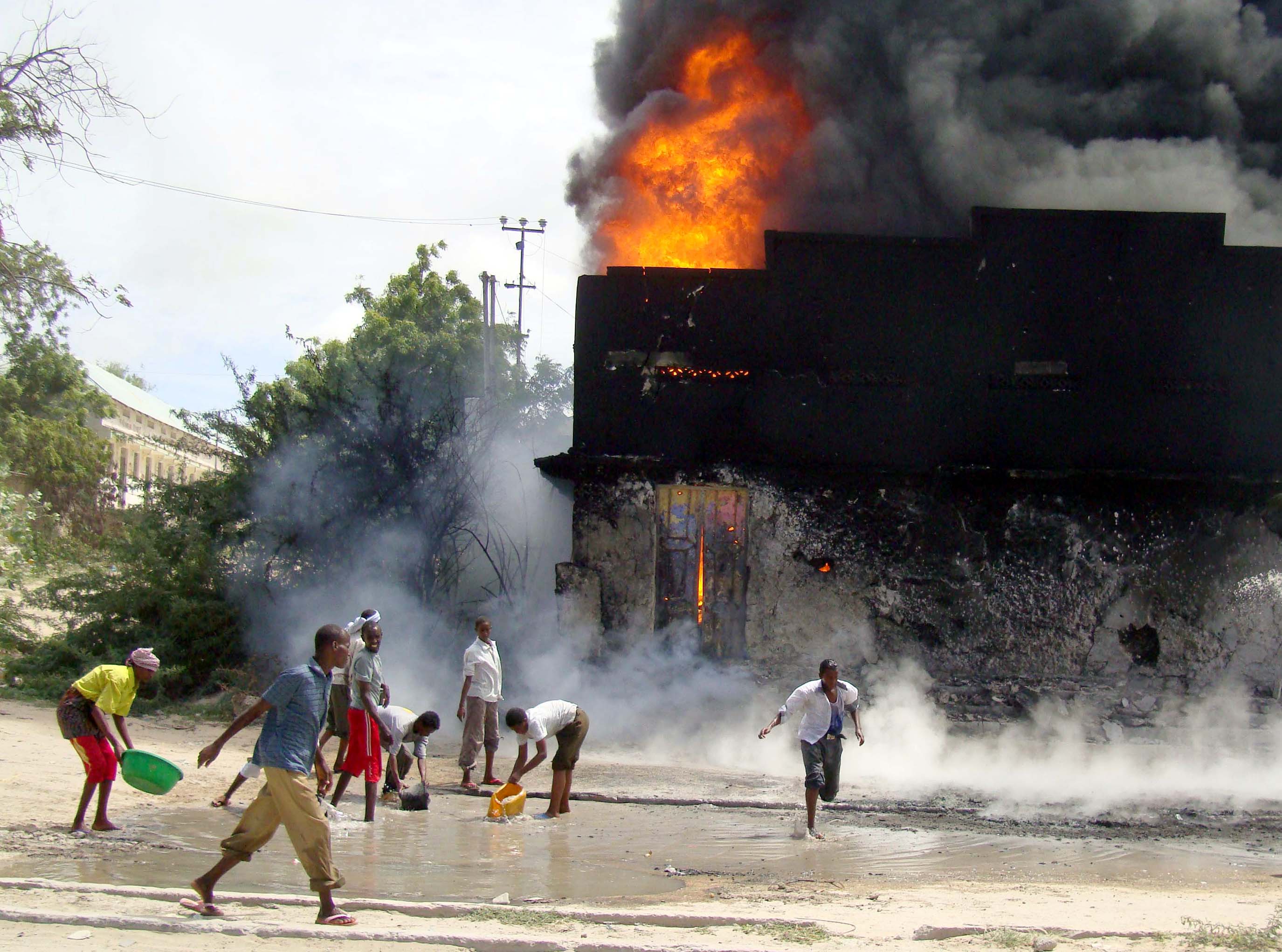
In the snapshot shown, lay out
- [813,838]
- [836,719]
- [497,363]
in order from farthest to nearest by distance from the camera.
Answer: [497,363]
[836,719]
[813,838]

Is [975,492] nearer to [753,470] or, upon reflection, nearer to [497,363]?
[753,470]

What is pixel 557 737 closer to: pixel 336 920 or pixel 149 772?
pixel 149 772

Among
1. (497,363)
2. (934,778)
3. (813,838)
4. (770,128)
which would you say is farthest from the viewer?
(497,363)

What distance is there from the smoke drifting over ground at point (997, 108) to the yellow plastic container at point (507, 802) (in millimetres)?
10174

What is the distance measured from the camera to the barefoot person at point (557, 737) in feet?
32.5

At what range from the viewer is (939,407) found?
15898 millimetres

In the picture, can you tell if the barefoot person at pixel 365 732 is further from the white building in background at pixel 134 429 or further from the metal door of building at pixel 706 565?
the white building in background at pixel 134 429

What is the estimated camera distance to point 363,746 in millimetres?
9406

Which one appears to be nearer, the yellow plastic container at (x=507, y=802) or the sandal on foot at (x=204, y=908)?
the sandal on foot at (x=204, y=908)

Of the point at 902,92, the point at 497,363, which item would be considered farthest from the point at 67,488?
the point at 902,92

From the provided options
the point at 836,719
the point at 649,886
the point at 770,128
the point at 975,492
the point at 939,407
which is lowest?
the point at 649,886

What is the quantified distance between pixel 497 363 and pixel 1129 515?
1083 inches

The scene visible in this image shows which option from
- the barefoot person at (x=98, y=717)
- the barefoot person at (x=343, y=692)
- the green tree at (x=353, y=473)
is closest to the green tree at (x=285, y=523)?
the green tree at (x=353, y=473)

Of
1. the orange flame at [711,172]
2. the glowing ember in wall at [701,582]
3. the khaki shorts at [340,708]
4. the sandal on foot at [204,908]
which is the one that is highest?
the orange flame at [711,172]
